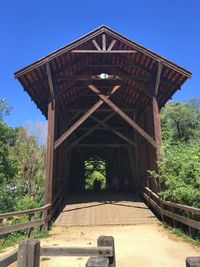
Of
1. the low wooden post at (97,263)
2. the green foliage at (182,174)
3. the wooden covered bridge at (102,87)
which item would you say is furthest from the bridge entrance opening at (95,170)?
the low wooden post at (97,263)

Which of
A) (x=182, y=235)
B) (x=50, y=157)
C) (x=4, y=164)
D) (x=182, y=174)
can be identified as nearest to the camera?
(x=182, y=235)

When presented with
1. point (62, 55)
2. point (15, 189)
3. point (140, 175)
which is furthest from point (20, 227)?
point (15, 189)

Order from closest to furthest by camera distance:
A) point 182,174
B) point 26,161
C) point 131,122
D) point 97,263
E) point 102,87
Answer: point 97,263 → point 182,174 → point 131,122 → point 102,87 → point 26,161

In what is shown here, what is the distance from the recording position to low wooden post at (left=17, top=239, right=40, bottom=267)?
2793 millimetres

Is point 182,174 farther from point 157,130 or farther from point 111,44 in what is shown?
point 111,44

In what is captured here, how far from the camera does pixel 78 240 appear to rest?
802cm

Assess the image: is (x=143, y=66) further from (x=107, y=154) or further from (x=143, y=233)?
(x=107, y=154)

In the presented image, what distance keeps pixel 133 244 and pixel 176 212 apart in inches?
112

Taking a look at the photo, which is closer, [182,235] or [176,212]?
[182,235]

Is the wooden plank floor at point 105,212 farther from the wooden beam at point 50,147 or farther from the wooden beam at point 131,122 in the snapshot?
the wooden beam at point 131,122

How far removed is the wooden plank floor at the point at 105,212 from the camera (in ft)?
34.4

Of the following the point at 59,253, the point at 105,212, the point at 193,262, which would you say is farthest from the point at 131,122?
the point at 193,262

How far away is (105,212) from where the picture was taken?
1169cm

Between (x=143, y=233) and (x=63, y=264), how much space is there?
3.60 m
